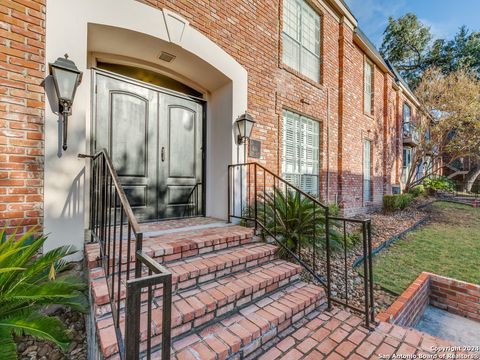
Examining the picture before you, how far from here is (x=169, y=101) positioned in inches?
151

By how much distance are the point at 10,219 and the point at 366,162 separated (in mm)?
9447

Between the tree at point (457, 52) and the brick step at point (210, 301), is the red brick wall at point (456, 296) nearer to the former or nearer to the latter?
the brick step at point (210, 301)

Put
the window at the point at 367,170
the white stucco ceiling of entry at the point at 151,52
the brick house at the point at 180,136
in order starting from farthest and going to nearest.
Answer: the window at the point at 367,170
the white stucco ceiling of entry at the point at 151,52
the brick house at the point at 180,136

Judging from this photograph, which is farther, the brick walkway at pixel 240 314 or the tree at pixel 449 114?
the tree at pixel 449 114

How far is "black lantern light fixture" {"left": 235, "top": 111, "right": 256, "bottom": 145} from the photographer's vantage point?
3922mm

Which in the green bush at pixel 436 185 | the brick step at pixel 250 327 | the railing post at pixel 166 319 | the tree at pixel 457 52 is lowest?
the brick step at pixel 250 327

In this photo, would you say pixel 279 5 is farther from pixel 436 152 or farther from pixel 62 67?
pixel 436 152

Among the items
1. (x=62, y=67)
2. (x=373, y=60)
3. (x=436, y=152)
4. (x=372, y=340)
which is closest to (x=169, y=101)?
(x=62, y=67)

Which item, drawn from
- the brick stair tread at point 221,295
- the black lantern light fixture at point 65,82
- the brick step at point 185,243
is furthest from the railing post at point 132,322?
the black lantern light fixture at point 65,82

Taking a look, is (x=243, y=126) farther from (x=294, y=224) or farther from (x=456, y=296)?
(x=456, y=296)

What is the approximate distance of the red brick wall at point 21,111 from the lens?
222 centimetres

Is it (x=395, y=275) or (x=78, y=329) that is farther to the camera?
(x=395, y=275)

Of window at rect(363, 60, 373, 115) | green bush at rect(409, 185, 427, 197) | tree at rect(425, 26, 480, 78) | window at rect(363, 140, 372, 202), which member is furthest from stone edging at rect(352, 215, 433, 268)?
tree at rect(425, 26, 480, 78)

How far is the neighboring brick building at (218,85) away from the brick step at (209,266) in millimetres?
1036
